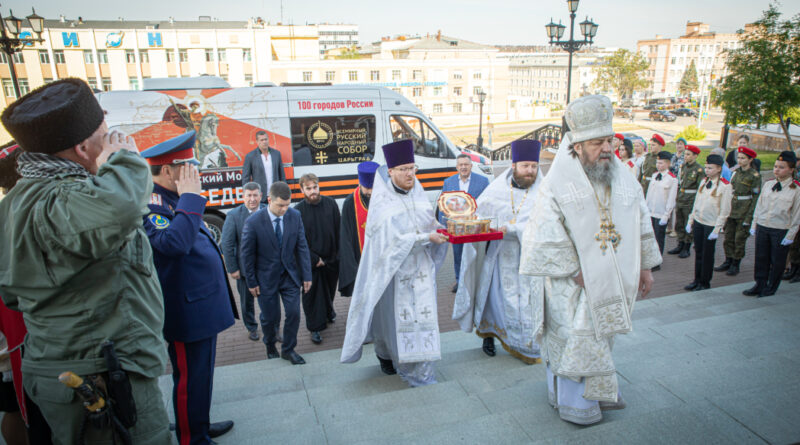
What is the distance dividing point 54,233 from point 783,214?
24.4ft

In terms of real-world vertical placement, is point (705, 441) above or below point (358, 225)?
below

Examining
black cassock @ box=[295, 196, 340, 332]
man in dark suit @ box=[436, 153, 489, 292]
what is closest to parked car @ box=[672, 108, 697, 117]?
man in dark suit @ box=[436, 153, 489, 292]

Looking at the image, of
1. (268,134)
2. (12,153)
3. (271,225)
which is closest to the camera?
(12,153)

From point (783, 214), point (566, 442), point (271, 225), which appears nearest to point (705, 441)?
point (566, 442)

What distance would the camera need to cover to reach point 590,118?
3057 millimetres

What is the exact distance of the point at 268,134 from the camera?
9328 millimetres

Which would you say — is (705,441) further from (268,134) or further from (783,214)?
(268,134)

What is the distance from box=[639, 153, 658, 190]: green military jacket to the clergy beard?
23.0 ft

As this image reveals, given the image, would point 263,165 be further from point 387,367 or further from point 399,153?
point 387,367

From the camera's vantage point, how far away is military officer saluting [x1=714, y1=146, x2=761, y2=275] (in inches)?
273

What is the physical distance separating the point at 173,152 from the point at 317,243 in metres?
3.12

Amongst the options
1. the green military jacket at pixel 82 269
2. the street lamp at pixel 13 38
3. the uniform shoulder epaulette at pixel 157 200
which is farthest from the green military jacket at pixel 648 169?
the street lamp at pixel 13 38

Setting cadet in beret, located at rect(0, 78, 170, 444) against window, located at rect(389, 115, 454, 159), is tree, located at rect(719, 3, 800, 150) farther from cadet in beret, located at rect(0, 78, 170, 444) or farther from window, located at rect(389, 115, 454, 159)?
cadet in beret, located at rect(0, 78, 170, 444)

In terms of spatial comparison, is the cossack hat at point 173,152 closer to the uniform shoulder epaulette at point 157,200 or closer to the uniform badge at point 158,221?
the uniform shoulder epaulette at point 157,200
